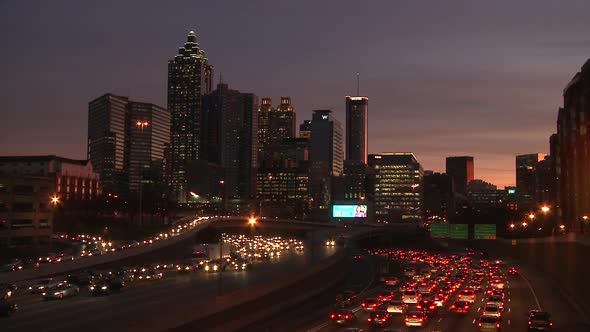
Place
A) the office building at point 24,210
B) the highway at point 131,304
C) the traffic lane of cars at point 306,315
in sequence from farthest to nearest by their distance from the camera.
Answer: the office building at point 24,210, the traffic lane of cars at point 306,315, the highway at point 131,304

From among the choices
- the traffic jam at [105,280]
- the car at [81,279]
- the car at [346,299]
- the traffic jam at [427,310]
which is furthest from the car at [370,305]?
the car at [81,279]

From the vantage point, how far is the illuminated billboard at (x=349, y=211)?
16212 cm

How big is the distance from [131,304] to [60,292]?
8.40m

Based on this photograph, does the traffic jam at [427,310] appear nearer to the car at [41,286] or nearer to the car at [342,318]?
the car at [342,318]

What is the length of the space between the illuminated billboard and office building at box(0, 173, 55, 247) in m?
64.7

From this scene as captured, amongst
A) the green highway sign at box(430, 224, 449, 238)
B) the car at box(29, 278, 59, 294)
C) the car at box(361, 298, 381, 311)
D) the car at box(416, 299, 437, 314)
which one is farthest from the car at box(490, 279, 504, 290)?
the car at box(29, 278, 59, 294)

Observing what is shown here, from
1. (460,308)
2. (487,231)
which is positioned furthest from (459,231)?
(460,308)

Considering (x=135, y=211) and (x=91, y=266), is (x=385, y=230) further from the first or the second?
(x=91, y=266)

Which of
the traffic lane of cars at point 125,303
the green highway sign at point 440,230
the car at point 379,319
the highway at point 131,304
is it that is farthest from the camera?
the green highway sign at point 440,230

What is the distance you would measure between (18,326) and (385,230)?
161713mm

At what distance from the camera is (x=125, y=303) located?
5212 centimetres

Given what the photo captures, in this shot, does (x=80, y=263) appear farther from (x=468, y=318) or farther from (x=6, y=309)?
(x=468, y=318)

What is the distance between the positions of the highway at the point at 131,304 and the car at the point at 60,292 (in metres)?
0.72

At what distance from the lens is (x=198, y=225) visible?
441ft
